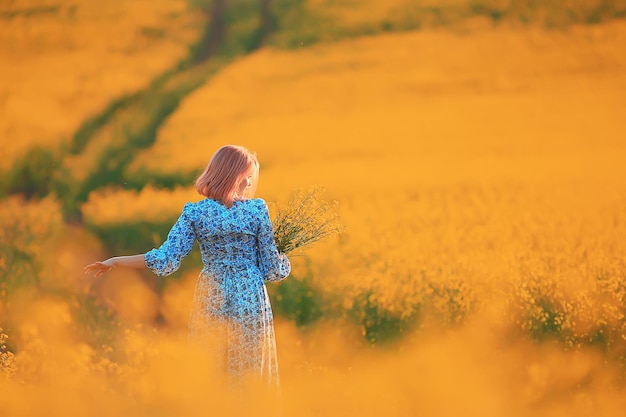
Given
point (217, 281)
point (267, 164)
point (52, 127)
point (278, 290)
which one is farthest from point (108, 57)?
point (217, 281)

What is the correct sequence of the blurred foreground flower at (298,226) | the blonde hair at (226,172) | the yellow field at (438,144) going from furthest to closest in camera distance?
the yellow field at (438,144) → the blurred foreground flower at (298,226) → the blonde hair at (226,172)

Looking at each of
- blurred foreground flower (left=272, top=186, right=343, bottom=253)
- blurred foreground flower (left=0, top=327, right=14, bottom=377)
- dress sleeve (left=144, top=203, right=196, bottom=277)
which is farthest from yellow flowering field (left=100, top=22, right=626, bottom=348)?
dress sleeve (left=144, top=203, right=196, bottom=277)

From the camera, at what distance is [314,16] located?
5.36 meters

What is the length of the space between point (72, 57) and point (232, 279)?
1991 mm

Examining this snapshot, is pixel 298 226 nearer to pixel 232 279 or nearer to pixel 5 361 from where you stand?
pixel 232 279

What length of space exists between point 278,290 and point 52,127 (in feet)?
4.37

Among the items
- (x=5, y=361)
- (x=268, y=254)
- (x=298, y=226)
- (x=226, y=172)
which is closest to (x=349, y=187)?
(x=298, y=226)

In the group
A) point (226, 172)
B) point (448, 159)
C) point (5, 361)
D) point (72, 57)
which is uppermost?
point (72, 57)

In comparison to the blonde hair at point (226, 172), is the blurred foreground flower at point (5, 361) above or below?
below

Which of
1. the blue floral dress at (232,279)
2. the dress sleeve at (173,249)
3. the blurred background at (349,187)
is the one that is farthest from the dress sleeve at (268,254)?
the blurred background at (349,187)

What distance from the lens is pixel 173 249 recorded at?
3746mm

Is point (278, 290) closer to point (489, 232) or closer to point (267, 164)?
point (267, 164)

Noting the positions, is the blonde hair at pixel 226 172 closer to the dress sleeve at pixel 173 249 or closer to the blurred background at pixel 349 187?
the dress sleeve at pixel 173 249

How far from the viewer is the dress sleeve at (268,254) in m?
3.78
